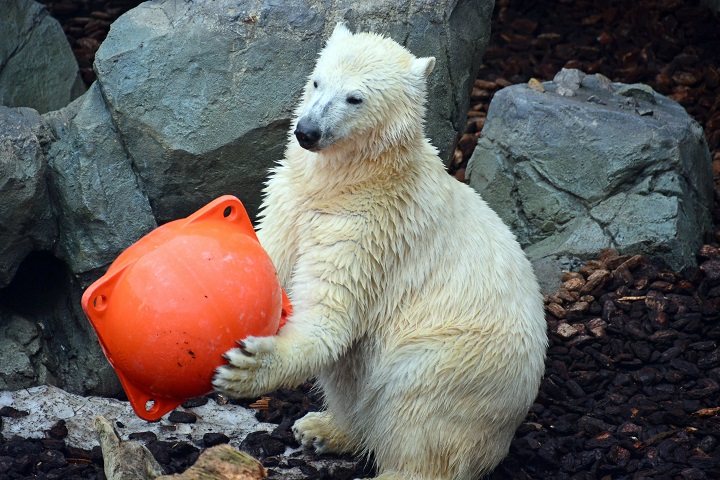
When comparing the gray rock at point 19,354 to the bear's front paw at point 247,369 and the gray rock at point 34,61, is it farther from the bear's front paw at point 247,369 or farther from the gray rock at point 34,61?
the bear's front paw at point 247,369

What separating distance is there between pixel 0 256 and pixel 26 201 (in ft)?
1.00

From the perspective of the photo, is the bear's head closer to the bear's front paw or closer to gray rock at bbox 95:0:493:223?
the bear's front paw

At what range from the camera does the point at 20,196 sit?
172 inches

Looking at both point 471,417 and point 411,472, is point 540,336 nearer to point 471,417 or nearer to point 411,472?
point 471,417

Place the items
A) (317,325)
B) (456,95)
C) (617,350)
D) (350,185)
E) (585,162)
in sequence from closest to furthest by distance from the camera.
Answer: (317,325) < (350,185) < (617,350) < (456,95) < (585,162)

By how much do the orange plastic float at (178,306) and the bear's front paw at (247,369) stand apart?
0.10ft

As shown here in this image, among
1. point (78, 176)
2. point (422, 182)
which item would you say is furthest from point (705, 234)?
point (78, 176)

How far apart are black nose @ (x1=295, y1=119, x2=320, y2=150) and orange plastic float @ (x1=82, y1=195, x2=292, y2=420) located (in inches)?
22.1

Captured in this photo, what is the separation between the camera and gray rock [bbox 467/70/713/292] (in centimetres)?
549

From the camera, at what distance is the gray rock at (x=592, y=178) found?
18.0 ft

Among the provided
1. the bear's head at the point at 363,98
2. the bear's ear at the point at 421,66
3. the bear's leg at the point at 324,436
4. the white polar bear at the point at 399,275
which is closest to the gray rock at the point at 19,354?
the bear's leg at the point at 324,436

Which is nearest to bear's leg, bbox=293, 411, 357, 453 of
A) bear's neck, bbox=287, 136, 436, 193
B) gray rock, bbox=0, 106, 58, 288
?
bear's neck, bbox=287, 136, 436, 193

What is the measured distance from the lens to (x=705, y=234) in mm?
5734

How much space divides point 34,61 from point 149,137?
172 centimetres
